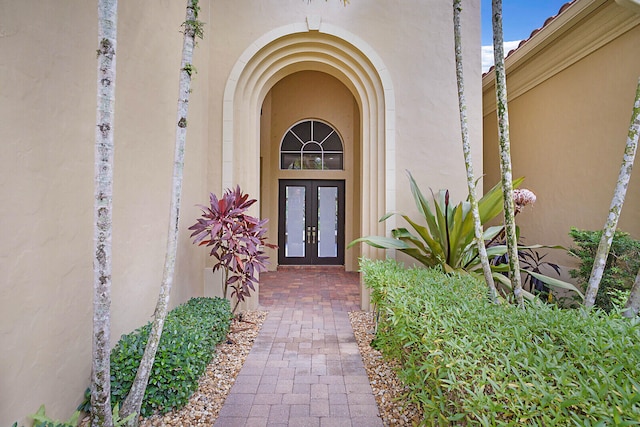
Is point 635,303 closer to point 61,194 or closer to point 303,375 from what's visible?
point 303,375

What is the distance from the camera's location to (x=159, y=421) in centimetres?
257

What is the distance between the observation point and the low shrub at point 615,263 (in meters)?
3.62

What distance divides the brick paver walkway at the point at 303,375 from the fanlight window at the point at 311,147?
456cm

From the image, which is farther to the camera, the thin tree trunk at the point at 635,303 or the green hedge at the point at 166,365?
the green hedge at the point at 166,365

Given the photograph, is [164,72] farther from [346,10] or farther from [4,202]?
[346,10]

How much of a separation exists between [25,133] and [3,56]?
1.35 ft

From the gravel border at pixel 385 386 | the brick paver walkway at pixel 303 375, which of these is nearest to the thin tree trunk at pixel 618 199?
the gravel border at pixel 385 386

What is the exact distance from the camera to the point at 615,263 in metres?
3.79

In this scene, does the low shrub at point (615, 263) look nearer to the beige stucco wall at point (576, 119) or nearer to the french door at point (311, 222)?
the beige stucco wall at point (576, 119)

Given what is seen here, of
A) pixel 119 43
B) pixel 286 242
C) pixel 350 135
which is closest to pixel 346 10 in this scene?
pixel 119 43

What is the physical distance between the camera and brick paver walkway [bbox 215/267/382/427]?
2.71 metres

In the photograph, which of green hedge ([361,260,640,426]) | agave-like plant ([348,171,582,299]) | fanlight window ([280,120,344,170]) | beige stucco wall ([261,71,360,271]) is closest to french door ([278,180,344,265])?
beige stucco wall ([261,71,360,271])

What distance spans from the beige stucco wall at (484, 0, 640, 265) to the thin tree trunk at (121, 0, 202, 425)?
4919 millimetres

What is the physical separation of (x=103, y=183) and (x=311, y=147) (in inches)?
309
